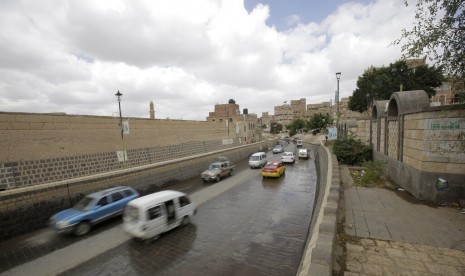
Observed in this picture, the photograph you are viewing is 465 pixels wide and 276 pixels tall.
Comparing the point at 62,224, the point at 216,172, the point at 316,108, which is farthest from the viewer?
the point at 316,108

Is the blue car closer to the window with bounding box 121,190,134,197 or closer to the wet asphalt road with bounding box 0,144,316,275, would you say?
the window with bounding box 121,190,134,197

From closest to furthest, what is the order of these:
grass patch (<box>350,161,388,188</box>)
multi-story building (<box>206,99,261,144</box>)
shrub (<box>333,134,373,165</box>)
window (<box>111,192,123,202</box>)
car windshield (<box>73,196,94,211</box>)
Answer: car windshield (<box>73,196,94,211</box>)
window (<box>111,192,123,202</box>)
grass patch (<box>350,161,388,188</box>)
shrub (<box>333,134,373,165</box>)
multi-story building (<box>206,99,261,144</box>)

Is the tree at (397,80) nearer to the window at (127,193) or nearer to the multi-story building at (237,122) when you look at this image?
the multi-story building at (237,122)

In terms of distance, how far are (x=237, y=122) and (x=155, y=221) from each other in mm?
42699

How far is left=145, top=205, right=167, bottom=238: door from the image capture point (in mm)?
8281

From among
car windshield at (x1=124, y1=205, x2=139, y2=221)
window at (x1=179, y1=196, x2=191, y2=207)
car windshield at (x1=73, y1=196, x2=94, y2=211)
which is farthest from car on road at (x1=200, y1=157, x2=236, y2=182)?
car windshield at (x1=124, y1=205, x2=139, y2=221)

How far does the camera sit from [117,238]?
9117 millimetres

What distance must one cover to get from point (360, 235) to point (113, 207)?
10409 millimetres

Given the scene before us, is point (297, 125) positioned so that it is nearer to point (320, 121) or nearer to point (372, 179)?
point (320, 121)

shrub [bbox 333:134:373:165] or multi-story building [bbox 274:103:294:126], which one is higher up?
multi-story building [bbox 274:103:294:126]

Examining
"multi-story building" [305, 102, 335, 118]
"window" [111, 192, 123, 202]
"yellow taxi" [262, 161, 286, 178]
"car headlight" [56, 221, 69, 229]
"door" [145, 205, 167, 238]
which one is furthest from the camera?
"multi-story building" [305, 102, 335, 118]

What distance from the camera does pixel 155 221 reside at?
28.0ft

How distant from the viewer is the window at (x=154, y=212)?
8.32 meters

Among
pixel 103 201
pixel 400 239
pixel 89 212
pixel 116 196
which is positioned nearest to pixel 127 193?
pixel 116 196
